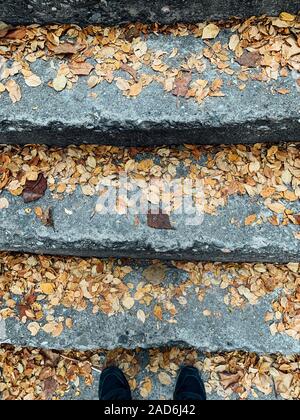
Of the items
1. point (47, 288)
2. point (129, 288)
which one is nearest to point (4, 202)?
point (47, 288)

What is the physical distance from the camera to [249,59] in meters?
1.67

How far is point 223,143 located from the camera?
1843 mm

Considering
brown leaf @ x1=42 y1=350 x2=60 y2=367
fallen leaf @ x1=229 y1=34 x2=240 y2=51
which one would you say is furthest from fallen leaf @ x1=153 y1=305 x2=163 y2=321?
fallen leaf @ x1=229 y1=34 x2=240 y2=51

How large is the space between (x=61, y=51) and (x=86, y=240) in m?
0.79

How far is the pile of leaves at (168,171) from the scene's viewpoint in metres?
1.84

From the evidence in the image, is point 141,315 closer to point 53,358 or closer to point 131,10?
point 53,358

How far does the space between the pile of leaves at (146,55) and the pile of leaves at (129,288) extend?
800 millimetres

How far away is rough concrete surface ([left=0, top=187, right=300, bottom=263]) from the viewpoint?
1842 millimetres

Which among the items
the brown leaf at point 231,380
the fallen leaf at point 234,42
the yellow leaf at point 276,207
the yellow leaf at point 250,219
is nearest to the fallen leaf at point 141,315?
the brown leaf at point 231,380

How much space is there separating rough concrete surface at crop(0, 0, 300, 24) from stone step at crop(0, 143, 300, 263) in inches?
20.9

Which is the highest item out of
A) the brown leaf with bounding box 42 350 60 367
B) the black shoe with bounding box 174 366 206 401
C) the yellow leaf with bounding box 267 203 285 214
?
the yellow leaf with bounding box 267 203 285 214

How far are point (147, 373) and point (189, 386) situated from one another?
8.9 inches

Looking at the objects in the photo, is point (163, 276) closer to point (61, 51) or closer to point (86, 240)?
point (86, 240)

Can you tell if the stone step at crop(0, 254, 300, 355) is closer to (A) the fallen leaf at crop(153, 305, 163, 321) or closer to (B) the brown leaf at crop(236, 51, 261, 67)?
(A) the fallen leaf at crop(153, 305, 163, 321)
